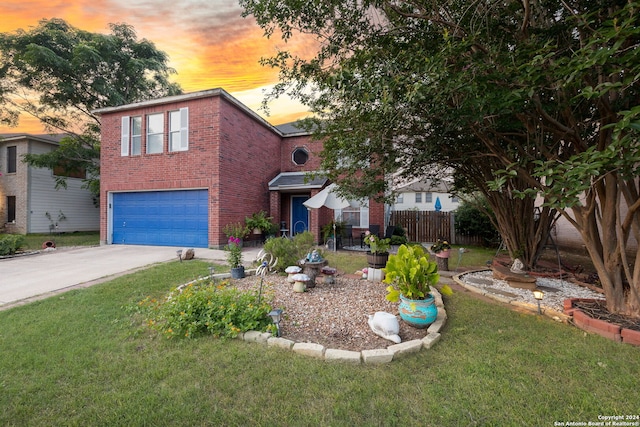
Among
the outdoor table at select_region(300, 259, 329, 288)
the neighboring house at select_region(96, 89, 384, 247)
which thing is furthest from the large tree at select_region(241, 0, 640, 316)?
the neighboring house at select_region(96, 89, 384, 247)

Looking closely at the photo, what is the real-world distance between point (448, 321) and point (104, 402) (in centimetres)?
373

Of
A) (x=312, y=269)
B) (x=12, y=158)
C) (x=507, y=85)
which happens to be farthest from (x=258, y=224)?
(x=12, y=158)

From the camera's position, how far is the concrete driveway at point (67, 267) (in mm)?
4852

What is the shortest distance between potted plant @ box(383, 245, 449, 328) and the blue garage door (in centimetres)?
839

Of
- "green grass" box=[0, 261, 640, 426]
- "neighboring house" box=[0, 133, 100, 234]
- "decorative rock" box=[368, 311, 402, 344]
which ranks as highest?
"neighboring house" box=[0, 133, 100, 234]

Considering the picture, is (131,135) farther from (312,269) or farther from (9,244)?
(312,269)

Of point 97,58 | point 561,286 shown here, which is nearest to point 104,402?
point 561,286

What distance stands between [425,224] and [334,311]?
10.1 metres

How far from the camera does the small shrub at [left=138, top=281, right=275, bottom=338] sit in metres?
3.01

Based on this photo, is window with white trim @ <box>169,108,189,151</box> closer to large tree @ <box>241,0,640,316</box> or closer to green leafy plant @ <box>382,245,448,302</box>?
large tree @ <box>241,0,640,316</box>

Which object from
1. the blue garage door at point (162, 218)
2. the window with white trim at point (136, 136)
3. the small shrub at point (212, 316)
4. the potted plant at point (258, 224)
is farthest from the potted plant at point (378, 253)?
the window with white trim at point (136, 136)

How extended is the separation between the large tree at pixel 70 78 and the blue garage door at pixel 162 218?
519cm

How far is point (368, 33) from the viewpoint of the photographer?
443 centimetres

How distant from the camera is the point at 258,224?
36.2 feet
